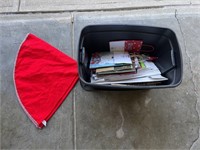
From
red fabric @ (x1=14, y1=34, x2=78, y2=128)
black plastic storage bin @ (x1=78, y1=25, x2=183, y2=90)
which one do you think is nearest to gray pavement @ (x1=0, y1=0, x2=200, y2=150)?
red fabric @ (x1=14, y1=34, x2=78, y2=128)

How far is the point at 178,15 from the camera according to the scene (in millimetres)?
1491

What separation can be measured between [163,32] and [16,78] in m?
0.79

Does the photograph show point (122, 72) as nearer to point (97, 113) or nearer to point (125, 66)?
point (125, 66)

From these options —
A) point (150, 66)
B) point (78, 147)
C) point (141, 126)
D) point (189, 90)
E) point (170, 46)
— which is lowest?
point (78, 147)

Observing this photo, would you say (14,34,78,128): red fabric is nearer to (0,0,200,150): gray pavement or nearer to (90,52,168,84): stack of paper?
(0,0,200,150): gray pavement

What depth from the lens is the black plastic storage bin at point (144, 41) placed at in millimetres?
1104

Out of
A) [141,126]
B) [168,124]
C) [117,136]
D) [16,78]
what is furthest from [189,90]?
[16,78]

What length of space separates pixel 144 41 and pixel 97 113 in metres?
0.44

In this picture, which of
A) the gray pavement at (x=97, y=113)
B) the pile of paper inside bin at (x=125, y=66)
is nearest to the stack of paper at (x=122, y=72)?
the pile of paper inside bin at (x=125, y=66)

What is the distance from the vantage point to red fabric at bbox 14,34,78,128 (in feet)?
3.97

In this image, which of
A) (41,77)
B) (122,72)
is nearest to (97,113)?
(122,72)

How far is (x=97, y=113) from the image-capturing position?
1214 millimetres

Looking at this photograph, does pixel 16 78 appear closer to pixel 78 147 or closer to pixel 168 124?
pixel 78 147

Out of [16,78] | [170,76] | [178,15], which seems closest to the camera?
[170,76]
